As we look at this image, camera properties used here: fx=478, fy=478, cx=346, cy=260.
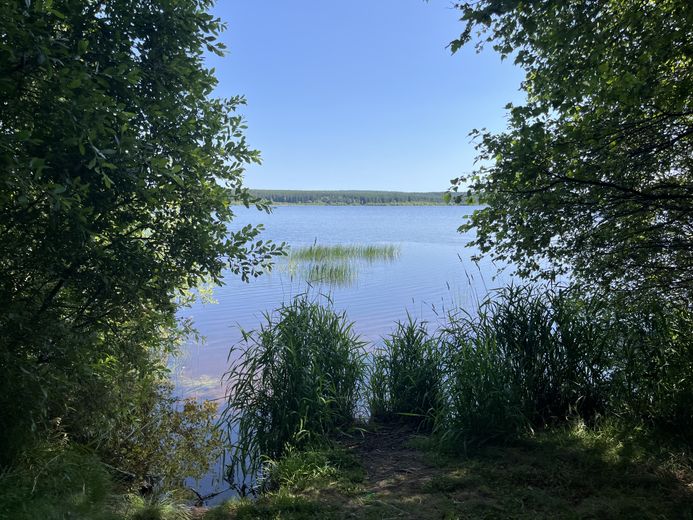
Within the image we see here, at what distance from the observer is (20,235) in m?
3.41

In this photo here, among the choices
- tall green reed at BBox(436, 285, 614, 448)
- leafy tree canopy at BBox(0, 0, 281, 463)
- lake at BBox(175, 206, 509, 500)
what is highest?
leafy tree canopy at BBox(0, 0, 281, 463)

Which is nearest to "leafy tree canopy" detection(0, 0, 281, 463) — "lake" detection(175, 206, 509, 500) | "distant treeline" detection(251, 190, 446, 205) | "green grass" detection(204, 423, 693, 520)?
"green grass" detection(204, 423, 693, 520)

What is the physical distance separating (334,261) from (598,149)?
56.0 ft

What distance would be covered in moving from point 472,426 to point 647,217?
2982 millimetres

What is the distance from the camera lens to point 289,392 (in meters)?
5.25

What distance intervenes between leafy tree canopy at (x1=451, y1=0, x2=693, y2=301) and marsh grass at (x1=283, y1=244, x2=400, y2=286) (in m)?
12.2

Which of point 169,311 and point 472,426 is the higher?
point 169,311

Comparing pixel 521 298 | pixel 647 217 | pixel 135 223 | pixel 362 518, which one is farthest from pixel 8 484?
pixel 647 217

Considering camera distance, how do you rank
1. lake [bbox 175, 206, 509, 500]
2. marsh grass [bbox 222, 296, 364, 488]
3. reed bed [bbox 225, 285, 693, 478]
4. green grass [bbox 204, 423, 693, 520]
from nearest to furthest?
green grass [bbox 204, 423, 693, 520], reed bed [bbox 225, 285, 693, 478], marsh grass [bbox 222, 296, 364, 488], lake [bbox 175, 206, 509, 500]

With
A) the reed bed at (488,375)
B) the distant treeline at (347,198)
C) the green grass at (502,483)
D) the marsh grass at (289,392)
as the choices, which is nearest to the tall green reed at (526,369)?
the reed bed at (488,375)

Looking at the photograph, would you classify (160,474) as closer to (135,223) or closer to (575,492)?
(135,223)

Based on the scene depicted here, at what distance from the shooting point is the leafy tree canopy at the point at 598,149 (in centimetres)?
400

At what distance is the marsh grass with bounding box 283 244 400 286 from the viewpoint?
18312 mm

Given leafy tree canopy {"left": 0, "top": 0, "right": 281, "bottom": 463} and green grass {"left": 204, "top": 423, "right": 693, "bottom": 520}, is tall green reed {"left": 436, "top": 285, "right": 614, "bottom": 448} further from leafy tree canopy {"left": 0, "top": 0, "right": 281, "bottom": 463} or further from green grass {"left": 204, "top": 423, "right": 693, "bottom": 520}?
leafy tree canopy {"left": 0, "top": 0, "right": 281, "bottom": 463}
